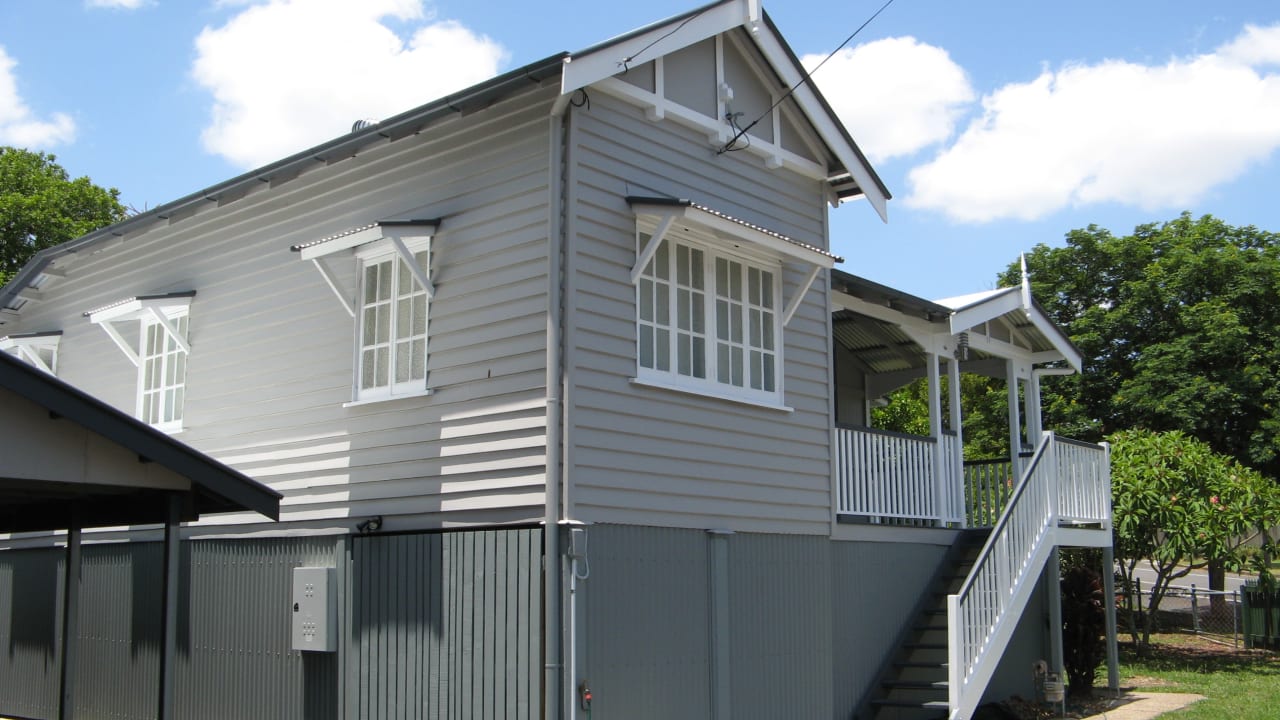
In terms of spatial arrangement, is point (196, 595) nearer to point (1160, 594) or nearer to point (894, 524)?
point (894, 524)

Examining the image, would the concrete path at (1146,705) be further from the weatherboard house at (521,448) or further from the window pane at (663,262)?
the window pane at (663,262)

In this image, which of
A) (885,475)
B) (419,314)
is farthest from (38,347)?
(885,475)

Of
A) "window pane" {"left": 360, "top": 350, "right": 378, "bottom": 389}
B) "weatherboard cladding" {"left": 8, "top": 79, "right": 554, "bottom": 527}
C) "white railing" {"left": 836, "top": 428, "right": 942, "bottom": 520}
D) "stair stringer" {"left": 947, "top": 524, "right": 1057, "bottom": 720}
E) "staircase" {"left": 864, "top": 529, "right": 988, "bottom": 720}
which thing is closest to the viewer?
"weatherboard cladding" {"left": 8, "top": 79, "right": 554, "bottom": 527}

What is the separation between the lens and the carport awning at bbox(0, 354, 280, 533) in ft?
23.1

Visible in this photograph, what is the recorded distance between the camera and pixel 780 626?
11484mm

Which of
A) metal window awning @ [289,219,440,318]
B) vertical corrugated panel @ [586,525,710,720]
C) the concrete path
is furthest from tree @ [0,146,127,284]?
the concrete path

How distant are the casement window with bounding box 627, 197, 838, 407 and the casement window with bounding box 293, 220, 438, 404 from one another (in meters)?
1.95

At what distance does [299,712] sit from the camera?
10.9 m

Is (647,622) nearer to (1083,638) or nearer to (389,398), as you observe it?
(389,398)

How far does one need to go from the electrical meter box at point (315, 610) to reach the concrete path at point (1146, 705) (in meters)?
8.81

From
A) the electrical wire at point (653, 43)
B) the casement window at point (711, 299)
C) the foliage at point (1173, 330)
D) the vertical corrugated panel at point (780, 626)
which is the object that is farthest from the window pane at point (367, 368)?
the foliage at point (1173, 330)

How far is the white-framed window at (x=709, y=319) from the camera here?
10641 millimetres

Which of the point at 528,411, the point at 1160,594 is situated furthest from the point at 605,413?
the point at 1160,594

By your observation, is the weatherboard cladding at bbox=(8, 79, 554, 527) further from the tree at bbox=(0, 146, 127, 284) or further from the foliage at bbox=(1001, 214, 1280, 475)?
the foliage at bbox=(1001, 214, 1280, 475)
